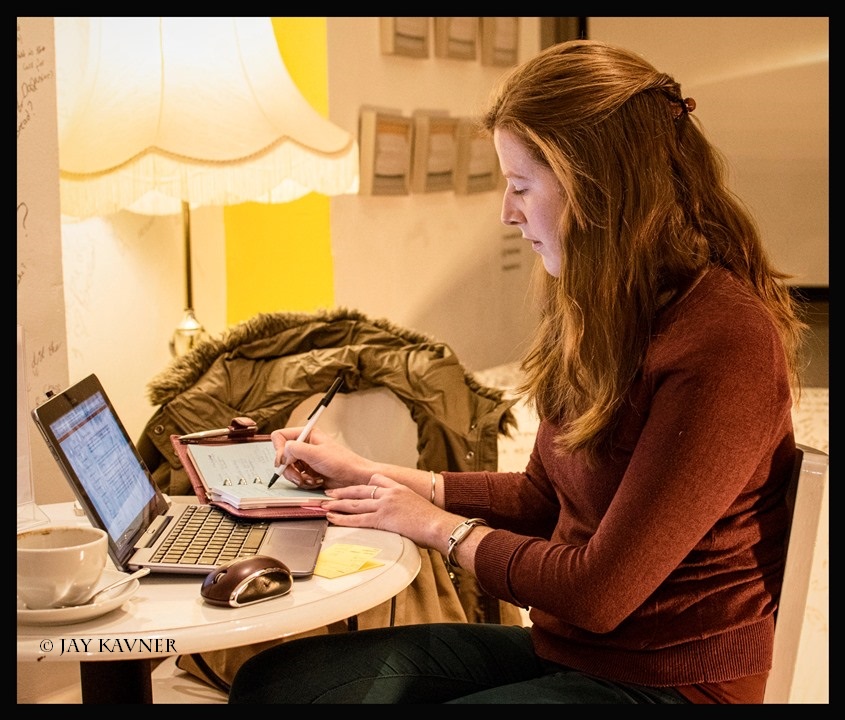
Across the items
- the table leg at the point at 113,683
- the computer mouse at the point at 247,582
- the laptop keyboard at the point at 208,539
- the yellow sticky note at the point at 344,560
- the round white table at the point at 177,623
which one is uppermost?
the computer mouse at the point at 247,582

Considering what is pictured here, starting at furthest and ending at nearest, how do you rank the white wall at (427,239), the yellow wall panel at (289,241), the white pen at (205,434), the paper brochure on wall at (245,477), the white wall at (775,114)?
the white wall at (775,114), the white wall at (427,239), the yellow wall panel at (289,241), the white pen at (205,434), the paper brochure on wall at (245,477)

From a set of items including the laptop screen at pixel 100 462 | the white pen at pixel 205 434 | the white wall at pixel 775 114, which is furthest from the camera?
the white wall at pixel 775 114

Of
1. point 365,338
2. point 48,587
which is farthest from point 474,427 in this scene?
point 48,587

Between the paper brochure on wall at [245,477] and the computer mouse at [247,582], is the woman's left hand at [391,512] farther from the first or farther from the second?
the computer mouse at [247,582]

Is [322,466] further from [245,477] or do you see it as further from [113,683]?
[113,683]

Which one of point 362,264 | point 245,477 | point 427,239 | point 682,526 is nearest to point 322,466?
point 245,477

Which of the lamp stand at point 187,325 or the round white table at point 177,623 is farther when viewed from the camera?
the lamp stand at point 187,325

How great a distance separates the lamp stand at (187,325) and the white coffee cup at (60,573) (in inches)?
56.0

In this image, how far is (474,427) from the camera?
7.59ft

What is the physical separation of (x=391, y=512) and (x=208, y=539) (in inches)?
9.7

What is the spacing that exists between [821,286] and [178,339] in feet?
9.12

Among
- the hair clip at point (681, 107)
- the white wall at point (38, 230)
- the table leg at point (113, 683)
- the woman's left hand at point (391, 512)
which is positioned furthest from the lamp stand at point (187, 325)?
the hair clip at point (681, 107)

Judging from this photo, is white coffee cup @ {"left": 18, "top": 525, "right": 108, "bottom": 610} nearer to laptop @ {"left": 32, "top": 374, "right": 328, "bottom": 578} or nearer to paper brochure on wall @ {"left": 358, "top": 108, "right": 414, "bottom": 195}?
laptop @ {"left": 32, "top": 374, "right": 328, "bottom": 578}

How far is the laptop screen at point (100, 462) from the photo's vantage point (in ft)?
3.90
